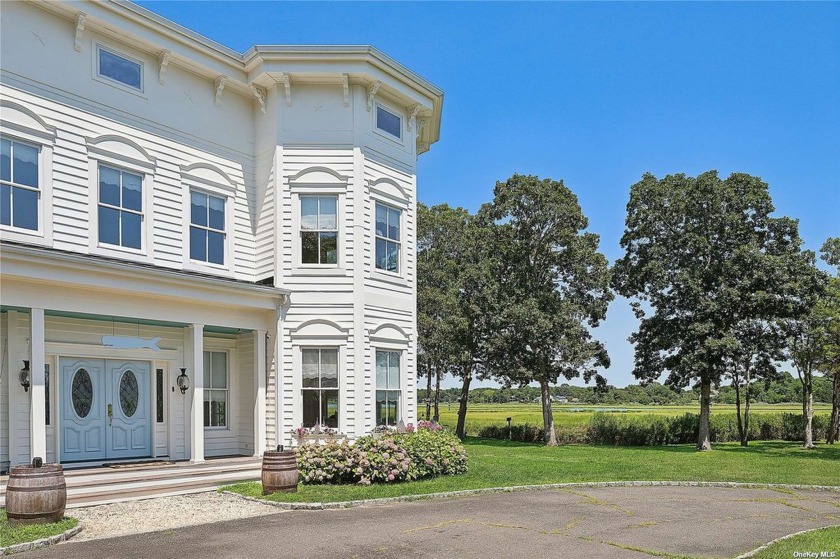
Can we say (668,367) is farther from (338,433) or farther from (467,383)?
(338,433)

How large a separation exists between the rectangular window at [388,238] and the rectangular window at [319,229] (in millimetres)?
1197

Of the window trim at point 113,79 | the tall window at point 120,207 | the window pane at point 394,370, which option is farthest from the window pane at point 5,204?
the window pane at point 394,370

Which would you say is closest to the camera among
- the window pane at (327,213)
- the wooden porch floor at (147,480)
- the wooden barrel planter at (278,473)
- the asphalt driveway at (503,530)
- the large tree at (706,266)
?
the asphalt driveway at (503,530)

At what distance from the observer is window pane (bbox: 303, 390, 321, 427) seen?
16625mm

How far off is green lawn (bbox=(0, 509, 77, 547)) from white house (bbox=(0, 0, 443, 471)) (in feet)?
8.02

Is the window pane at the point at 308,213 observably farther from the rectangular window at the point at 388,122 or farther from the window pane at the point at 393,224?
the rectangular window at the point at 388,122

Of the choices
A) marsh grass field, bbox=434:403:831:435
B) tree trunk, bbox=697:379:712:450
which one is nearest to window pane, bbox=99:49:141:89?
tree trunk, bbox=697:379:712:450

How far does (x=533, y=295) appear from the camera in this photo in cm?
3042

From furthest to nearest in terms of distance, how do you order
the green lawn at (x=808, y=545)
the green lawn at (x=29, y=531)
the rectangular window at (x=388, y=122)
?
1. the rectangular window at (x=388, y=122)
2. the green lawn at (x=29, y=531)
3. the green lawn at (x=808, y=545)

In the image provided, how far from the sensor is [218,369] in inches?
683

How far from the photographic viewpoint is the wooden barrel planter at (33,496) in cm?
988

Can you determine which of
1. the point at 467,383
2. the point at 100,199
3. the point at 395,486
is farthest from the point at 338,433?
the point at 467,383

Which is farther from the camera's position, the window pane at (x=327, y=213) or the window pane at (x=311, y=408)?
the window pane at (x=327, y=213)

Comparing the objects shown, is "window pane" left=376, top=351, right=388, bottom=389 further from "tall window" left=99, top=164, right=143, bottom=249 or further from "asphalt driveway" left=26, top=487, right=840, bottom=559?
"tall window" left=99, top=164, right=143, bottom=249
